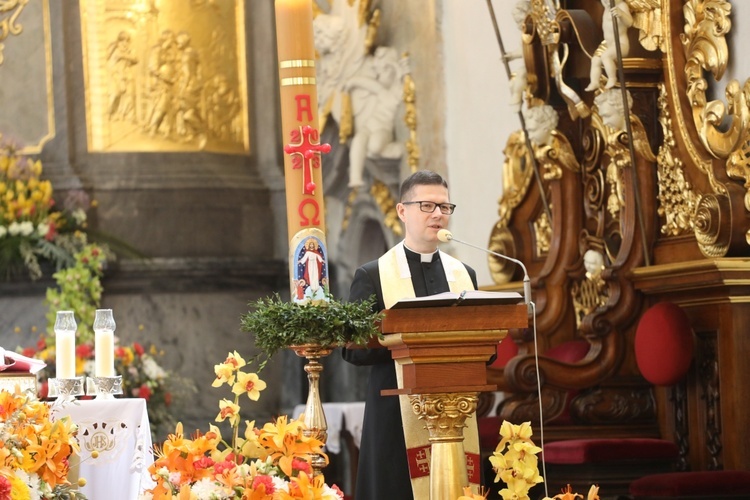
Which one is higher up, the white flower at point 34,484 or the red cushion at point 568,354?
the white flower at point 34,484

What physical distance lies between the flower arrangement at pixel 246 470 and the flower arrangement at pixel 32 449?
392mm

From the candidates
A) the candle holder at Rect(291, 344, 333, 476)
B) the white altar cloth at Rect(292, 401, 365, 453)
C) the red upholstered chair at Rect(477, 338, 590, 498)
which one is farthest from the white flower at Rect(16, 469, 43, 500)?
the white altar cloth at Rect(292, 401, 365, 453)

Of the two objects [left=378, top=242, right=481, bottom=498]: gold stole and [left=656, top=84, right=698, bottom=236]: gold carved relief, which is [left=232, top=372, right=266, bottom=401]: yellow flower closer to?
[left=378, top=242, right=481, bottom=498]: gold stole

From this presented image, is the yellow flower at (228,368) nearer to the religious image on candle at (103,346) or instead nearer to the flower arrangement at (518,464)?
the flower arrangement at (518,464)

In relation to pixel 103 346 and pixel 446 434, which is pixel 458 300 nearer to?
pixel 446 434

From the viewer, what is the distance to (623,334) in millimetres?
6395

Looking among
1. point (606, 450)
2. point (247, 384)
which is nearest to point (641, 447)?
point (606, 450)

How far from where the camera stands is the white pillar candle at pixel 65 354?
4680 millimetres

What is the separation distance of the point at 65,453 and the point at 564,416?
3518mm

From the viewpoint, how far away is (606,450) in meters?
5.69

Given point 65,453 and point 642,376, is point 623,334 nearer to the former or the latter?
point 642,376

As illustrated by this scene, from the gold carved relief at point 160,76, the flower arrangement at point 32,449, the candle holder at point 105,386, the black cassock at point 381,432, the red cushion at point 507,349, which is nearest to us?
the flower arrangement at point 32,449

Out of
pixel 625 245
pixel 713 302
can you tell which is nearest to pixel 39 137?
pixel 625 245

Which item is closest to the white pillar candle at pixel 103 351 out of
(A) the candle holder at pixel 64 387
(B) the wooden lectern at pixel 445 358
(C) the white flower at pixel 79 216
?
(A) the candle holder at pixel 64 387
